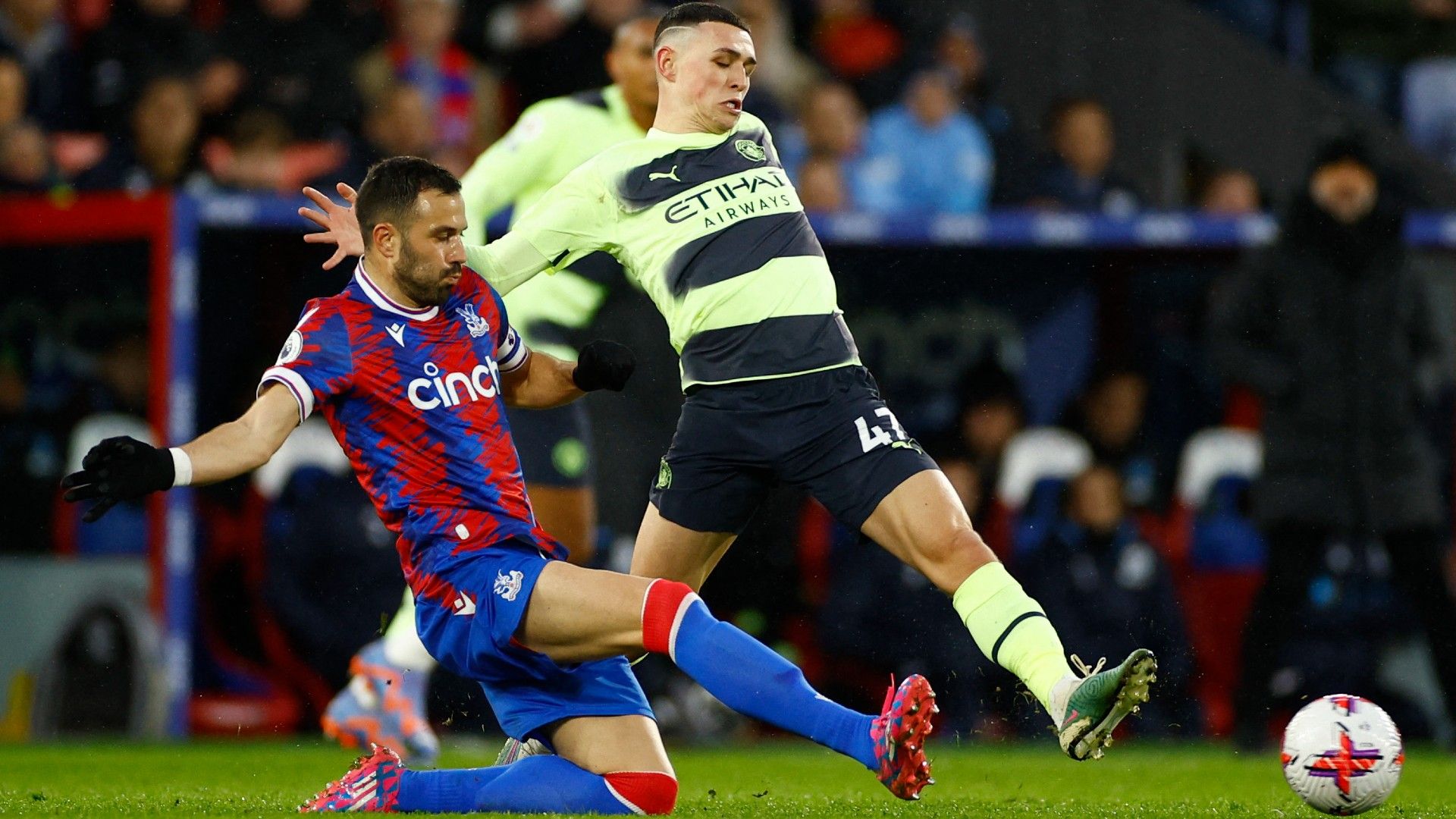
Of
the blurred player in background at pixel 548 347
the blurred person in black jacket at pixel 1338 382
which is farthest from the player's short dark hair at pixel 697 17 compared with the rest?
the blurred person in black jacket at pixel 1338 382

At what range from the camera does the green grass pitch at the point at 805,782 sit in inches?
218

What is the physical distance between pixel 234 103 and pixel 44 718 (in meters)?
3.06

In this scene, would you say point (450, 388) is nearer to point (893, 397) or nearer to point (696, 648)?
point (696, 648)

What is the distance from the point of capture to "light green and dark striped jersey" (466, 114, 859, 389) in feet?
18.4

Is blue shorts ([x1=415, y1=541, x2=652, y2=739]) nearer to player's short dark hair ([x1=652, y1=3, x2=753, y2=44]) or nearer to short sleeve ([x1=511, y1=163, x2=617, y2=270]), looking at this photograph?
short sleeve ([x1=511, y1=163, x2=617, y2=270])

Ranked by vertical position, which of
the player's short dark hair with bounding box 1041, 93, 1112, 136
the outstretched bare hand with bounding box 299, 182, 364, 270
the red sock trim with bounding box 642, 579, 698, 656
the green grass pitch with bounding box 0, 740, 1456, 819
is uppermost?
the player's short dark hair with bounding box 1041, 93, 1112, 136

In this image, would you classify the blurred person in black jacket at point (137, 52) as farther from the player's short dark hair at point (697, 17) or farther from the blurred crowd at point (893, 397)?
the player's short dark hair at point (697, 17)

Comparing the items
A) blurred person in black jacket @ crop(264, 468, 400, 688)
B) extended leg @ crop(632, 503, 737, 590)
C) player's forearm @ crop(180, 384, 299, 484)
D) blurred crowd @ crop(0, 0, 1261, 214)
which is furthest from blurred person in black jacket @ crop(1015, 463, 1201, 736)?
player's forearm @ crop(180, 384, 299, 484)

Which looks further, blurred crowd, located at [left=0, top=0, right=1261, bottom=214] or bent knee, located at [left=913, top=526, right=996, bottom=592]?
blurred crowd, located at [left=0, top=0, right=1261, bottom=214]

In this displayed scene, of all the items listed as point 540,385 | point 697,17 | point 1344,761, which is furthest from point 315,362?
point 1344,761

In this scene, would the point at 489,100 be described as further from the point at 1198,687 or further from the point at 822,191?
the point at 1198,687

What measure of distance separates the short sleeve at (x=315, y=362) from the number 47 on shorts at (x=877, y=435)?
1388mm

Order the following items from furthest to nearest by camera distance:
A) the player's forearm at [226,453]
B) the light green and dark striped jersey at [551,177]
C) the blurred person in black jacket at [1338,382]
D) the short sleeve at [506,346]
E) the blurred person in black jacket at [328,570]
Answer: the blurred person in black jacket at [328,570] → the blurred person in black jacket at [1338,382] → the light green and dark striped jersey at [551,177] → the short sleeve at [506,346] → the player's forearm at [226,453]

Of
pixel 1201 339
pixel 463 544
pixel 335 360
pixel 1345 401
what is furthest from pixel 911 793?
pixel 1201 339
